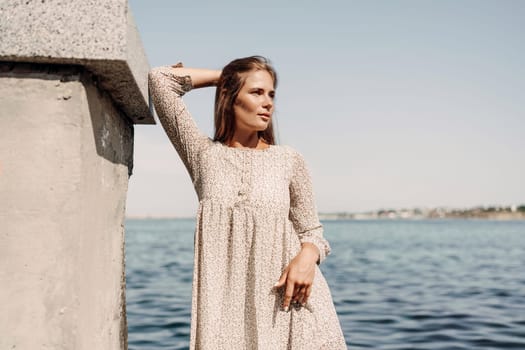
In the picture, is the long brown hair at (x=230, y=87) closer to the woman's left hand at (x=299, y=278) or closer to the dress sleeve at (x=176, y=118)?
the dress sleeve at (x=176, y=118)

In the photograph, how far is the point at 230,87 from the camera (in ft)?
7.68

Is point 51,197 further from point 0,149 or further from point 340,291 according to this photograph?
point 340,291

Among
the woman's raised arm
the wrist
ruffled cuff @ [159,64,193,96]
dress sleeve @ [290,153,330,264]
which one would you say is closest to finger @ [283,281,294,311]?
the wrist

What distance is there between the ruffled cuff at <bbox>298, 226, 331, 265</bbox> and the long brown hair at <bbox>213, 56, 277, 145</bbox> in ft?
1.66

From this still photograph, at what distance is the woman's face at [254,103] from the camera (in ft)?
7.47

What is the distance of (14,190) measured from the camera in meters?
1.54

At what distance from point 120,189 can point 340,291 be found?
438 inches

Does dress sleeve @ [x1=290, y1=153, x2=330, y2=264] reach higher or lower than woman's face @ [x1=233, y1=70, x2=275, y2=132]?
lower

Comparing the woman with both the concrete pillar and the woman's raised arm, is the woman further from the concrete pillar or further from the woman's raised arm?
the concrete pillar

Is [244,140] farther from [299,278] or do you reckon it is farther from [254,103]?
[299,278]

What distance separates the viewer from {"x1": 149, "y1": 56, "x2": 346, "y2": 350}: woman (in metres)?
2.05

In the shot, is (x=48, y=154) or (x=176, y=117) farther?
(x=176, y=117)

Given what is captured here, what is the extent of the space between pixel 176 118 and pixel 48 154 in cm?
77

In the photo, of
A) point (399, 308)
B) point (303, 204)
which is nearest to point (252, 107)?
point (303, 204)
